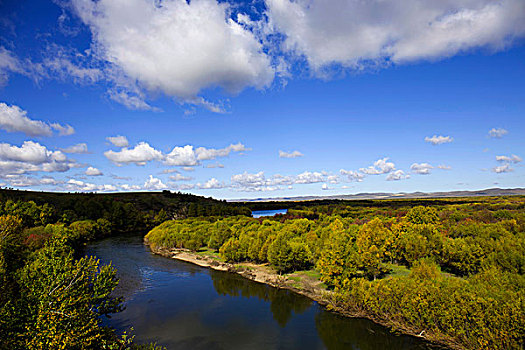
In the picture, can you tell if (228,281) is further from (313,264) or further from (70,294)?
(70,294)

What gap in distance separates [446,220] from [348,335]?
6416cm

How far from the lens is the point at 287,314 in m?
36.7

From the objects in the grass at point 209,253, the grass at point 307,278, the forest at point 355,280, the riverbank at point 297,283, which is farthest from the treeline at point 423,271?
the grass at point 209,253

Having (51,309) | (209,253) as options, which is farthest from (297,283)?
(51,309)

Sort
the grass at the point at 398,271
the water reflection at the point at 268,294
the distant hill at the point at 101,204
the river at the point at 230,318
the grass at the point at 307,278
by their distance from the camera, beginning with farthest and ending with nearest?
the distant hill at the point at 101,204, the grass at the point at 398,271, the grass at the point at 307,278, the water reflection at the point at 268,294, the river at the point at 230,318

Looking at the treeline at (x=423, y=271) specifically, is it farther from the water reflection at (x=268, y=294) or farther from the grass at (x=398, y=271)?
the water reflection at (x=268, y=294)

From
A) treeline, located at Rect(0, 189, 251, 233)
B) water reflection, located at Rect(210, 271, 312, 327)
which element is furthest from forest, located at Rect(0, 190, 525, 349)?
treeline, located at Rect(0, 189, 251, 233)

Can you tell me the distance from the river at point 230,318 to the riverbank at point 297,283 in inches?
36.5

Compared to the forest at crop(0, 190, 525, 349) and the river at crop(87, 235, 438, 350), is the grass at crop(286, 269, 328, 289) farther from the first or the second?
the river at crop(87, 235, 438, 350)

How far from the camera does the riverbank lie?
93.9ft

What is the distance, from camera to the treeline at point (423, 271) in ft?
79.9

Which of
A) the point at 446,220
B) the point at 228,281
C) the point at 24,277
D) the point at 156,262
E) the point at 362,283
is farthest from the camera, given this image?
the point at 446,220

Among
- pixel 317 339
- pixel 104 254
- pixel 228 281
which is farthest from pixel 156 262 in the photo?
pixel 317 339

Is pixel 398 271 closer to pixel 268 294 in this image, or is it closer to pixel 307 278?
pixel 307 278
